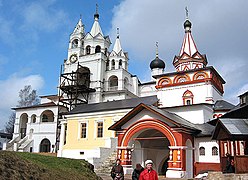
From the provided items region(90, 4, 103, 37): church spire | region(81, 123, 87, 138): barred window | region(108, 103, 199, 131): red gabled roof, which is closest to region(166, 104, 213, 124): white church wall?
region(108, 103, 199, 131): red gabled roof

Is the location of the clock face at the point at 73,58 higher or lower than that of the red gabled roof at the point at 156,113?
higher

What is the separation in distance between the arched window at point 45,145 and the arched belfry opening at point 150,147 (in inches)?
819

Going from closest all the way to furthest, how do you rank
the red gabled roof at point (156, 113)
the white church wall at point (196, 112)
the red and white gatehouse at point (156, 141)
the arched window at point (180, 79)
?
1. the red and white gatehouse at point (156, 141)
2. the red gabled roof at point (156, 113)
3. the white church wall at point (196, 112)
4. the arched window at point (180, 79)

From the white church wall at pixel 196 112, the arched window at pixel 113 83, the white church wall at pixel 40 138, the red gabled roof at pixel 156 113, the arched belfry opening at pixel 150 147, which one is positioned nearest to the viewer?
the red gabled roof at pixel 156 113

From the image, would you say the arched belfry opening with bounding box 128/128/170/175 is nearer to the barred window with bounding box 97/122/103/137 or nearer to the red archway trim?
the red archway trim

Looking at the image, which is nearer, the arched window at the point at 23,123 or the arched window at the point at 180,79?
the arched window at the point at 180,79

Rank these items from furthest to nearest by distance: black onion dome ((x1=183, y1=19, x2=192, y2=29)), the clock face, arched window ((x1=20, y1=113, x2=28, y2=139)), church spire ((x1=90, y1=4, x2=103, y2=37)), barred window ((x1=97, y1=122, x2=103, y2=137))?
church spire ((x1=90, y1=4, x2=103, y2=37)), the clock face, arched window ((x1=20, y1=113, x2=28, y2=139)), black onion dome ((x1=183, y1=19, x2=192, y2=29)), barred window ((x1=97, y1=122, x2=103, y2=137))

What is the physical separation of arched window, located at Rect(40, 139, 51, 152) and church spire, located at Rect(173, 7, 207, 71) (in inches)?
791

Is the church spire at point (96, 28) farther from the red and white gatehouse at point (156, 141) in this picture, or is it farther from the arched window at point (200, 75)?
the red and white gatehouse at point (156, 141)

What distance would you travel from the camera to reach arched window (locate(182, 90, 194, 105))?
2820 centimetres

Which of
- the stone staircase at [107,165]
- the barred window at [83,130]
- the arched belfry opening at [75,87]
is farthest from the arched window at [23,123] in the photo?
the stone staircase at [107,165]

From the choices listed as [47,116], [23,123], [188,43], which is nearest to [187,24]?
[188,43]

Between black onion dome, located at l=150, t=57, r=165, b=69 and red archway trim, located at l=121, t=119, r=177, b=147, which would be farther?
black onion dome, located at l=150, t=57, r=165, b=69

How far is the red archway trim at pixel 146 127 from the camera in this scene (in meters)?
18.7
